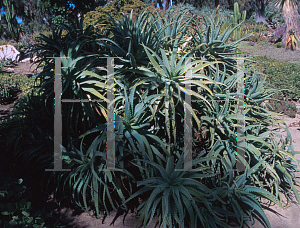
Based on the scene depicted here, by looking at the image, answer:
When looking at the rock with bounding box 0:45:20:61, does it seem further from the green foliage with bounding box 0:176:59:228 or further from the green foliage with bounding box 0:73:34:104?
the green foliage with bounding box 0:176:59:228

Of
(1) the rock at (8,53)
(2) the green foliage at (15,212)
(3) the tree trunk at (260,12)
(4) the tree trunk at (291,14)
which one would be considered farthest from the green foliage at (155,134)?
(3) the tree trunk at (260,12)

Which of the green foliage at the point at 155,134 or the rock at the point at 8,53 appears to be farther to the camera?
the rock at the point at 8,53

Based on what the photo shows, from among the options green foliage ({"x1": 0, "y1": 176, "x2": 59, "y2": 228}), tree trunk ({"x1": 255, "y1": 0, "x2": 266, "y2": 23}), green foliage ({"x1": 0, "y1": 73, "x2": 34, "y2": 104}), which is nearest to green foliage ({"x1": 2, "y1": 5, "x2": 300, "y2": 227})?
green foliage ({"x1": 0, "y1": 176, "x2": 59, "y2": 228})

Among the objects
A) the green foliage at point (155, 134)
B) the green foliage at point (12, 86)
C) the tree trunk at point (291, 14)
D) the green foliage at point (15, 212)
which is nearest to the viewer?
the green foliage at point (15, 212)

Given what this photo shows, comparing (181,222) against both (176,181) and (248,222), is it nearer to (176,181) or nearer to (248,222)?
(176,181)

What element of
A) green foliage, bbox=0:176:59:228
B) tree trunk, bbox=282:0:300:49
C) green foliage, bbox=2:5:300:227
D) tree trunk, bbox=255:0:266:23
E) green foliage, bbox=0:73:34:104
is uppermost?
tree trunk, bbox=255:0:266:23

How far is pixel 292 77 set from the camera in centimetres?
862

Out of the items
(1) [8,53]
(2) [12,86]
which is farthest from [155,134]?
(1) [8,53]

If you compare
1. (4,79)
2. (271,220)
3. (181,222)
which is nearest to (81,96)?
(181,222)

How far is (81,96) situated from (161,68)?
0.99 metres

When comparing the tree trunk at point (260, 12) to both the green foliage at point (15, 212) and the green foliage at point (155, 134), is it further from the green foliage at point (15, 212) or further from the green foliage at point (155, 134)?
the green foliage at point (15, 212)

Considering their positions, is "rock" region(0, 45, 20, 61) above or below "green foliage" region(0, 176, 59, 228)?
above

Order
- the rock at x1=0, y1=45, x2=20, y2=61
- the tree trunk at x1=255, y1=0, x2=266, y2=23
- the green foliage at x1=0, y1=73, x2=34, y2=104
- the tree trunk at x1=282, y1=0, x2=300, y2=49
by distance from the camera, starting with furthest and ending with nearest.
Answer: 1. the tree trunk at x1=255, y1=0, x2=266, y2=23
2. the tree trunk at x1=282, y1=0, x2=300, y2=49
3. the rock at x1=0, y1=45, x2=20, y2=61
4. the green foliage at x1=0, y1=73, x2=34, y2=104

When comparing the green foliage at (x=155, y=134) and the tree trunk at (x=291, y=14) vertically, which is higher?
the tree trunk at (x=291, y=14)
